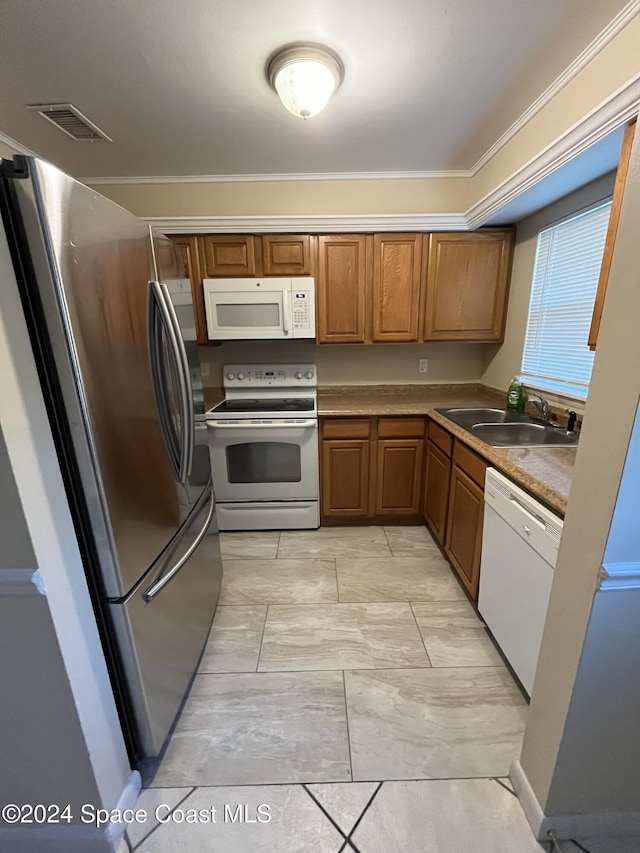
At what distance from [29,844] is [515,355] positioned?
325cm

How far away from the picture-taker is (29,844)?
1056mm

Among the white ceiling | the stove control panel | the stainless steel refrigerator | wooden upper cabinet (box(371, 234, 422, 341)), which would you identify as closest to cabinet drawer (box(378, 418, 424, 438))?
wooden upper cabinet (box(371, 234, 422, 341))

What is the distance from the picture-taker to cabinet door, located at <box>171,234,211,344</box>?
99.7 inches

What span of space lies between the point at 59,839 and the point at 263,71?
2.80m

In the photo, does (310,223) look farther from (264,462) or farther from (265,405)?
(264,462)

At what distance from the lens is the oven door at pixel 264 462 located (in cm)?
255

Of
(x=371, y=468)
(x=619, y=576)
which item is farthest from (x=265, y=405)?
(x=619, y=576)

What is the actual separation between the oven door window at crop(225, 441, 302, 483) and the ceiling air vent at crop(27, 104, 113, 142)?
1.96m

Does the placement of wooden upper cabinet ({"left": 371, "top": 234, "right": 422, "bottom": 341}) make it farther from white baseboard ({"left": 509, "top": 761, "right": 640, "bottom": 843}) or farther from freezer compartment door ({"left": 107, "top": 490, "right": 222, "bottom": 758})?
white baseboard ({"left": 509, "top": 761, "right": 640, "bottom": 843})

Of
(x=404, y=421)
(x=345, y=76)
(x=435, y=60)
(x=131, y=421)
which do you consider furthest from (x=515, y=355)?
(x=131, y=421)

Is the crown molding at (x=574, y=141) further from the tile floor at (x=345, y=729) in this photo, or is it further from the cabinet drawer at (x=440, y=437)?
the tile floor at (x=345, y=729)

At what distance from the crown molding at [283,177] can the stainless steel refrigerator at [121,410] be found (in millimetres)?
1521

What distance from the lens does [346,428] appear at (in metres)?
2.60

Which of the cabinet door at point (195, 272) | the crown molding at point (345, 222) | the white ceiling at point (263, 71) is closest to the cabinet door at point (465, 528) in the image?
the crown molding at point (345, 222)
